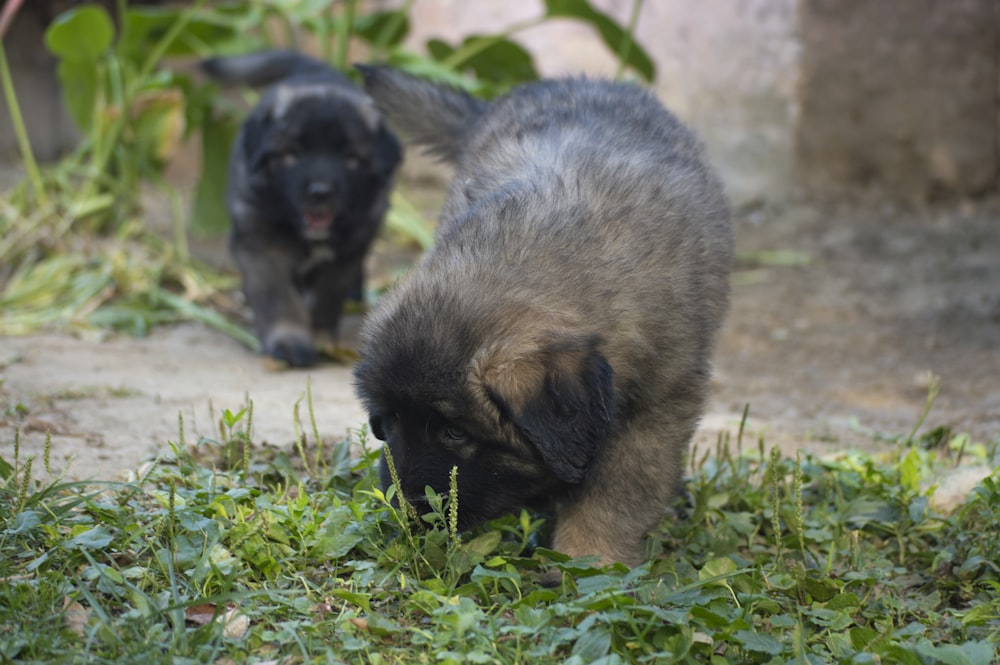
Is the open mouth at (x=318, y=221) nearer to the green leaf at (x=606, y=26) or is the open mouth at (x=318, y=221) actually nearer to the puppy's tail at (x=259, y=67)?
the puppy's tail at (x=259, y=67)

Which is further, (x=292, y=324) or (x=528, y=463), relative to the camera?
(x=292, y=324)

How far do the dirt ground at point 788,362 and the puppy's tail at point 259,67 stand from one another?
1520 millimetres

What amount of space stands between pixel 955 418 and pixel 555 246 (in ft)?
9.05

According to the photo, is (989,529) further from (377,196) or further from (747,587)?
(377,196)

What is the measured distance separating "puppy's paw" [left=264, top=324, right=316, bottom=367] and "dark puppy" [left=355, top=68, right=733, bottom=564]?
7.03ft

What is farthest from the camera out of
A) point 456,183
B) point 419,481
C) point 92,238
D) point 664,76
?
point 664,76

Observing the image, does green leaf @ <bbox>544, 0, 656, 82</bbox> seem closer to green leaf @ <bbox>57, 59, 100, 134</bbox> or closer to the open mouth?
the open mouth

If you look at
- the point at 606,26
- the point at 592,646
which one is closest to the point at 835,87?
the point at 606,26

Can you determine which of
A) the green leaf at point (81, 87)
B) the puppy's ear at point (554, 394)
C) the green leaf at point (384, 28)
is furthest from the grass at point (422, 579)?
the green leaf at point (384, 28)

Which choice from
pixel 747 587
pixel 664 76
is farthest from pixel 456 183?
pixel 664 76

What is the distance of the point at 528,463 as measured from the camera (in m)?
2.65

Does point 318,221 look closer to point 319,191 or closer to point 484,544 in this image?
point 319,191

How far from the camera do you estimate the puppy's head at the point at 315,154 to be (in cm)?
Answer: 533

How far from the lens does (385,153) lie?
18.5ft
